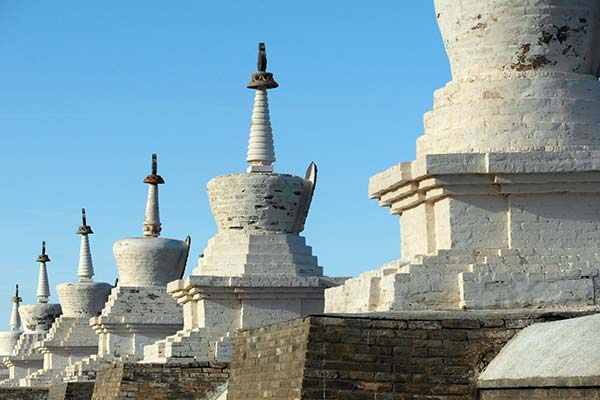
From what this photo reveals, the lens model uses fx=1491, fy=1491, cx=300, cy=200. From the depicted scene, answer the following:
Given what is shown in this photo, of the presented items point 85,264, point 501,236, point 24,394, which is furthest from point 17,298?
point 501,236

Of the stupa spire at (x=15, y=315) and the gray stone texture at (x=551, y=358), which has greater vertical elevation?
the stupa spire at (x=15, y=315)

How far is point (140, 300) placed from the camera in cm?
3716

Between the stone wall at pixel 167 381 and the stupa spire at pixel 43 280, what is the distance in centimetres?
3891

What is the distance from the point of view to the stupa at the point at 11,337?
200ft

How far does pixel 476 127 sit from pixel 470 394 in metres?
3.61

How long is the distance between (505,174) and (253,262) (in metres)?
13.0

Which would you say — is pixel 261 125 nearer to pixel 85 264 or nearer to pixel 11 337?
pixel 85 264

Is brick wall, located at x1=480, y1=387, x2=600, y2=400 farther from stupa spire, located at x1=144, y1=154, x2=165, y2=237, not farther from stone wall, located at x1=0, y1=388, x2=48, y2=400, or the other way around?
stupa spire, located at x1=144, y1=154, x2=165, y2=237

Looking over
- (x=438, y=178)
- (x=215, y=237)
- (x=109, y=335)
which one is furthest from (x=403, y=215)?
(x=109, y=335)

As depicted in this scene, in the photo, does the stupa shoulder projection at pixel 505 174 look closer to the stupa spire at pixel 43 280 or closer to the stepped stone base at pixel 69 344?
the stepped stone base at pixel 69 344

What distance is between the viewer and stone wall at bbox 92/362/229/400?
62.6 ft

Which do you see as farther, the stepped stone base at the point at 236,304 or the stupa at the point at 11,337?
the stupa at the point at 11,337

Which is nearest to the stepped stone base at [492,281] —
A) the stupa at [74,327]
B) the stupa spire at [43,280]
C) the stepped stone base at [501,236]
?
the stepped stone base at [501,236]

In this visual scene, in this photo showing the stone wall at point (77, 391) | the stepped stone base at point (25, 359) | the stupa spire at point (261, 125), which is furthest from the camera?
the stepped stone base at point (25, 359)
